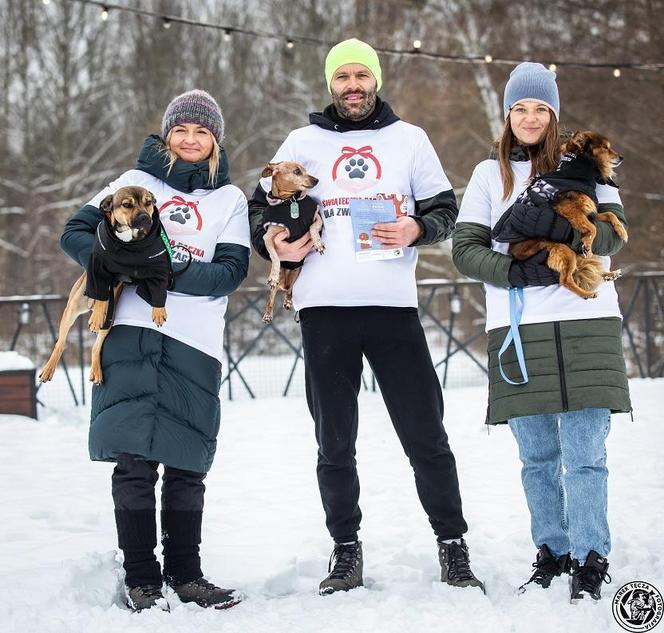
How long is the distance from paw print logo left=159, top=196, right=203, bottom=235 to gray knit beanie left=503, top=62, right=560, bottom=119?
119 cm

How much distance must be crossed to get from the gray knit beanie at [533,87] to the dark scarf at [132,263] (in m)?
1.31

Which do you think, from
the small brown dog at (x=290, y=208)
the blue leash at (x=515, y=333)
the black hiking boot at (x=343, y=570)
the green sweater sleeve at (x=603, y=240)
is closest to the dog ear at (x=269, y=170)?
the small brown dog at (x=290, y=208)

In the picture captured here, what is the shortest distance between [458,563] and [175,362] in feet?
3.94

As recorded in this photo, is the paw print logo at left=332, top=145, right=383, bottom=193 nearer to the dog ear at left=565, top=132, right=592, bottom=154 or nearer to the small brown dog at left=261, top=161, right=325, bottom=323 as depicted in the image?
the small brown dog at left=261, top=161, right=325, bottom=323

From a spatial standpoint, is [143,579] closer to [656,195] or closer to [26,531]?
[26,531]

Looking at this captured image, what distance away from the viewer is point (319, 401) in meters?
3.03

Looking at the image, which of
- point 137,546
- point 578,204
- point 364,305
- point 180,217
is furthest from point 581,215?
point 137,546

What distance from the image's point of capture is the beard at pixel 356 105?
10.1ft

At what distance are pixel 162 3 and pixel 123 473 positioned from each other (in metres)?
20.1

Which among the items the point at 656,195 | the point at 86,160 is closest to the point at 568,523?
the point at 656,195

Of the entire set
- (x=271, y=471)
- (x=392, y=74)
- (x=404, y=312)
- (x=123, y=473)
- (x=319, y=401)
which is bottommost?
(x=271, y=471)

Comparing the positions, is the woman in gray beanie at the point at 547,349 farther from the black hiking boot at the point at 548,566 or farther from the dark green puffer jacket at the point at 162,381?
the dark green puffer jacket at the point at 162,381

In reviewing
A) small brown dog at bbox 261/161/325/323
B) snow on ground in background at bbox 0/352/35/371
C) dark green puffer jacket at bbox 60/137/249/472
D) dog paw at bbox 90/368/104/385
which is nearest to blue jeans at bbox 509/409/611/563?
small brown dog at bbox 261/161/325/323

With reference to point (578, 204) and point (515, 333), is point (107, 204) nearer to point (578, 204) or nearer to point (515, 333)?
point (515, 333)
